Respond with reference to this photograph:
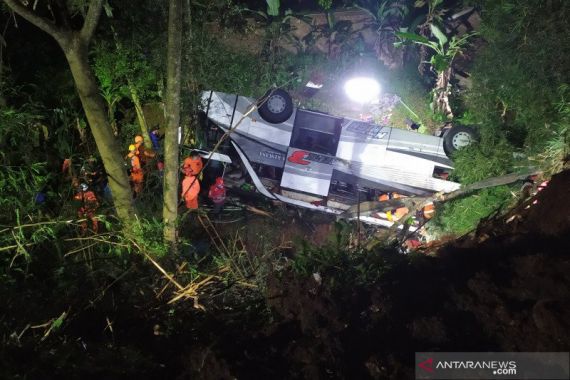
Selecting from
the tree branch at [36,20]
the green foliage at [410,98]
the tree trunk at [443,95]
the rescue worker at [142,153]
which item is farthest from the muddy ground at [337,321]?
the tree trunk at [443,95]

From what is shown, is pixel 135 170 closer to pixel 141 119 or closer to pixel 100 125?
pixel 141 119

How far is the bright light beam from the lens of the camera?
9391 mm

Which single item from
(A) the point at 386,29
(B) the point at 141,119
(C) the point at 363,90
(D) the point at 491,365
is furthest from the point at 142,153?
(D) the point at 491,365

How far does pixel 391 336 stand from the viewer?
195 cm

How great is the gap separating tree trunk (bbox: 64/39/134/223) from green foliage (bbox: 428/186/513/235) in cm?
636

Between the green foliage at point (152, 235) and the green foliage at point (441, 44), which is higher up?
the green foliage at point (441, 44)

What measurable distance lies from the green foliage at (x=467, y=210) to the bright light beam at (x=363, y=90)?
3.23m

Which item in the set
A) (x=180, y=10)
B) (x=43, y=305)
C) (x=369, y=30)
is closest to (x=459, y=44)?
(x=369, y=30)

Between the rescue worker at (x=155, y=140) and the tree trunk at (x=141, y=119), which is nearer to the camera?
the tree trunk at (x=141, y=119)

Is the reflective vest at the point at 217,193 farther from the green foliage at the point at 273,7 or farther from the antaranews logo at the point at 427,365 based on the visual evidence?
the antaranews logo at the point at 427,365

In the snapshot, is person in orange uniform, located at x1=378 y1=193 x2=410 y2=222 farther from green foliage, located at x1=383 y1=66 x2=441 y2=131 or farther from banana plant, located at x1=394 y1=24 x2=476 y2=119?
banana plant, located at x1=394 y1=24 x2=476 y2=119

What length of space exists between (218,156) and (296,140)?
1.92 meters

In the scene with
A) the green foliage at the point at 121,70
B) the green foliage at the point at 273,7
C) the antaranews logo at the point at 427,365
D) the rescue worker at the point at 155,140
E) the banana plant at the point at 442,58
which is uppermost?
the green foliage at the point at 273,7

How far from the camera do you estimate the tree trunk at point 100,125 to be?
4207 mm
